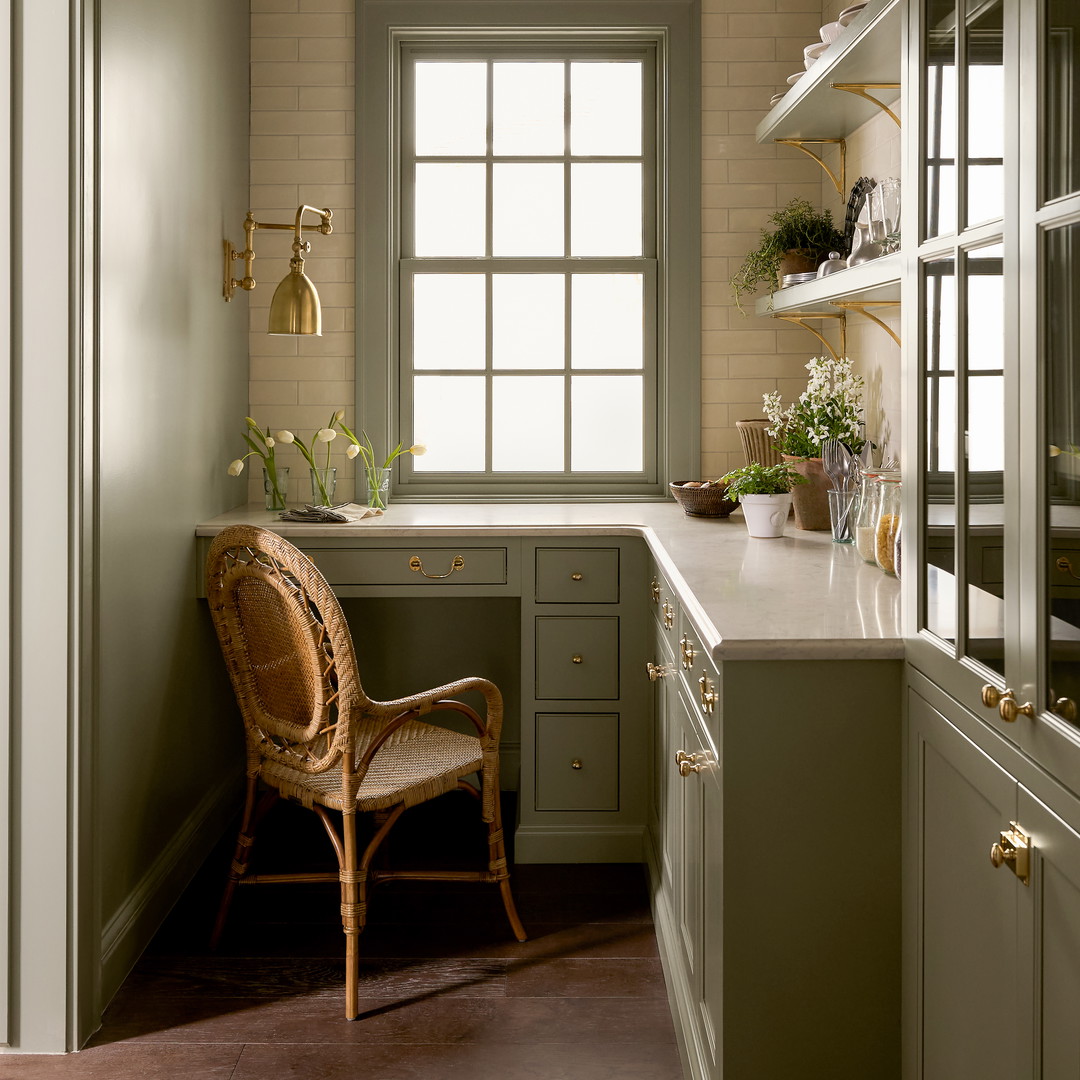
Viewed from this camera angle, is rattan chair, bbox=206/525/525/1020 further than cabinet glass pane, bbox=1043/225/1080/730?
Yes

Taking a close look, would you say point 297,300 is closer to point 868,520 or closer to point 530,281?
point 530,281

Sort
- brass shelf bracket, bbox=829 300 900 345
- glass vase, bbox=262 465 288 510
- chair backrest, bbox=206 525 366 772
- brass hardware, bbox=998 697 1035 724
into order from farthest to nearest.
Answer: glass vase, bbox=262 465 288 510 < brass shelf bracket, bbox=829 300 900 345 < chair backrest, bbox=206 525 366 772 < brass hardware, bbox=998 697 1035 724

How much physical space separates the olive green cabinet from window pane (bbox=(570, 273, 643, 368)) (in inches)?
93.2

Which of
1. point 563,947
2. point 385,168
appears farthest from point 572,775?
point 385,168

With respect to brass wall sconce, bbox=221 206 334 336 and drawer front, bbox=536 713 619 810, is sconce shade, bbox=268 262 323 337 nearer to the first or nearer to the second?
brass wall sconce, bbox=221 206 334 336

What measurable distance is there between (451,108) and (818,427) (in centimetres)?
185

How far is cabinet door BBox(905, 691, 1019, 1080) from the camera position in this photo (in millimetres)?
1304

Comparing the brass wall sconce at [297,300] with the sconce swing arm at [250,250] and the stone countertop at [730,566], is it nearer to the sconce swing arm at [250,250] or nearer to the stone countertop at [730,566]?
the sconce swing arm at [250,250]

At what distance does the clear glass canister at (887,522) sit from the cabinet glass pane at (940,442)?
74 centimetres

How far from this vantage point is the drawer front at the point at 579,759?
3.22 m

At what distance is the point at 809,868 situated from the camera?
5.67 ft

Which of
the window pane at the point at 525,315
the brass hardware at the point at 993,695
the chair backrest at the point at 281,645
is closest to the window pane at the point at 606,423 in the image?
the window pane at the point at 525,315

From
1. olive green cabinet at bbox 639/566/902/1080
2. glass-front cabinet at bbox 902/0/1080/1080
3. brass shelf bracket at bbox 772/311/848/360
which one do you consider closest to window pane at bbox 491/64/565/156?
brass shelf bracket at bbox 772/311/848/360

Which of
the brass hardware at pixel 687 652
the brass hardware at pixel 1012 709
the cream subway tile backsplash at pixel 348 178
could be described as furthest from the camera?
the cream subway tile backsplash at pixel 348 178
